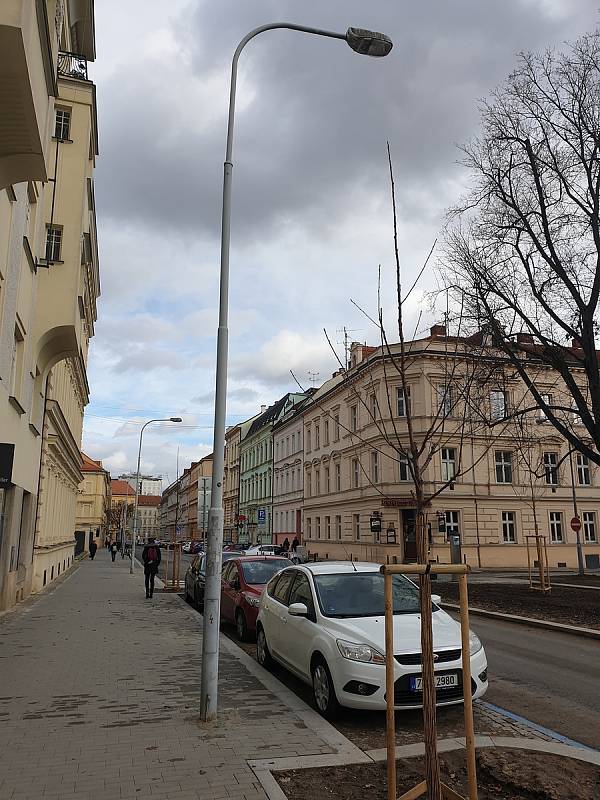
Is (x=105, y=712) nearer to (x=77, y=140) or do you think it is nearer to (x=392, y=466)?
(x=77, y=140)

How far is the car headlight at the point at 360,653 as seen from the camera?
6.49m

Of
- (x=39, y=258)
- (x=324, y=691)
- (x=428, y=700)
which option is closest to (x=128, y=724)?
(x=324, y=691)

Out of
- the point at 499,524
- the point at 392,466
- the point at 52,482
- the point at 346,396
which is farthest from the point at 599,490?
the point at 52,482

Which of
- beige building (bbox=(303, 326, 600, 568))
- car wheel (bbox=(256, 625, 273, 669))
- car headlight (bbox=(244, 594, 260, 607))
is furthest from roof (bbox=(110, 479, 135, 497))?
car wheel (bbox=(256, 625, 273, 669))

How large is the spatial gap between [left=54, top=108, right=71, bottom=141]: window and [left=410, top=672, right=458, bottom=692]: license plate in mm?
15292

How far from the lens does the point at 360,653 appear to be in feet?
21.5

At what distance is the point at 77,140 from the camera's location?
1625 cm

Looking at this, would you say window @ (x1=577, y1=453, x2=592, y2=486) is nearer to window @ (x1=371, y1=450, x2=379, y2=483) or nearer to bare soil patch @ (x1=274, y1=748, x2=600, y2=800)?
window @ (x1=371, y1=450, x2=379, y2=483)

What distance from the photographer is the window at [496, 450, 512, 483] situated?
38312 mm

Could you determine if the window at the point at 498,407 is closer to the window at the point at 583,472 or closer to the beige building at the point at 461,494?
the beige building at the point at 461,494

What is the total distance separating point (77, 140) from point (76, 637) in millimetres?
11854

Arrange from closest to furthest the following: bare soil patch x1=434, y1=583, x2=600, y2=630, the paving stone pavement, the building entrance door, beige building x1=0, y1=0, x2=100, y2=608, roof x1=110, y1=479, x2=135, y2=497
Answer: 1. the paving stone pavement
2. beige building x1=0, y1=0, x2=100, y2=608
3. bare soil patch x1=434, y1=583, x2=600, y2=630
4. the building entrance door
5. roof x1=110, y1=479, x2=135, y2=497

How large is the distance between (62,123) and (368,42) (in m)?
11.6

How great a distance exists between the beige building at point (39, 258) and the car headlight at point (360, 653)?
20.6 feet
